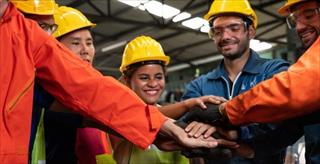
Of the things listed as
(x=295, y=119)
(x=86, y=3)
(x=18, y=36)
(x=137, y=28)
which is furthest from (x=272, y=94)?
(x=137, y=28)

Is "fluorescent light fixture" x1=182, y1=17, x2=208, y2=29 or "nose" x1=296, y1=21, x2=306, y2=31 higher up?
"nose" x1=296, y1=21, x2=306, y2=31

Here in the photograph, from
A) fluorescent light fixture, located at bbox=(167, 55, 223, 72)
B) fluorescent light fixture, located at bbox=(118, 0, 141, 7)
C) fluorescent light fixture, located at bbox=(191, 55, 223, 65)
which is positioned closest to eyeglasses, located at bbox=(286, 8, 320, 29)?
fluorescent light fixture, located at bbox=(118, 0, 141, 7)

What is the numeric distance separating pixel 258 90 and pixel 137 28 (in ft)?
38.3

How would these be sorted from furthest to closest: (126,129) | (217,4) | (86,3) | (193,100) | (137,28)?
(137,28) < (86,3) < (217,4) < (193,100) < (126,129)

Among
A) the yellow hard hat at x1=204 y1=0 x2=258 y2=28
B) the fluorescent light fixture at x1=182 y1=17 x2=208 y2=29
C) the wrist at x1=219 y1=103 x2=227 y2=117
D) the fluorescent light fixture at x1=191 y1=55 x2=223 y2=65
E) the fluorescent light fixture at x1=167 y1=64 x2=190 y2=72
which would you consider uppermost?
the yellow hard hat at x1=204 y1=0 x2=258 y2=28

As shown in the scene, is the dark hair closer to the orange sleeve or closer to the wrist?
the wrist

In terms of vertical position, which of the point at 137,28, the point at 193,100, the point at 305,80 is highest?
the point at 305,80

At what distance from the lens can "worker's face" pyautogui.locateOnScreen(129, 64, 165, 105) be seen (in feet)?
10.7

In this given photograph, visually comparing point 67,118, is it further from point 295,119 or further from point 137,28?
point 137,28

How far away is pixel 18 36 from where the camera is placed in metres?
1.83

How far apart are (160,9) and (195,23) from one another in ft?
5.05

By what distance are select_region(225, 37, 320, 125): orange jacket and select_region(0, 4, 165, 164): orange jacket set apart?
0.53 metres

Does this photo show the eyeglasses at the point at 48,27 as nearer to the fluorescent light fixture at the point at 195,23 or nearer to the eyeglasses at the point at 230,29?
the eyeglasses at the point at 230,29

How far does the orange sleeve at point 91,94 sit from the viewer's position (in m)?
1.94
